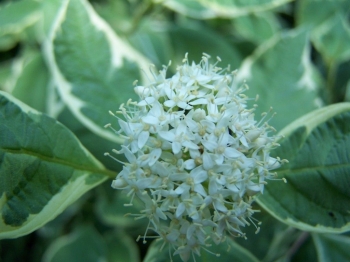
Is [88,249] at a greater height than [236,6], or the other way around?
[236,6]

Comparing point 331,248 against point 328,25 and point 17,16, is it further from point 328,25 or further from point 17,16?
point 17,16

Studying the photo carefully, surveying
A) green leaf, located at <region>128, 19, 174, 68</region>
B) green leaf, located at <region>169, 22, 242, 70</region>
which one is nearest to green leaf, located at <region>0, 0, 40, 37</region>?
green leaf, located at <region>128, 19, 174, 68</region>

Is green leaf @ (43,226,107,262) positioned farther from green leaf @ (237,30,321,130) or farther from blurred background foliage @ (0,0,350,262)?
green leaf @ (237,30,321,130)

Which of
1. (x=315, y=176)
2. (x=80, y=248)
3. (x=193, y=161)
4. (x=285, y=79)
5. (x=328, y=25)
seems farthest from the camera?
(x=328, y=25)

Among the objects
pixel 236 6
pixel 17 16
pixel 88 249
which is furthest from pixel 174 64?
pixel 88 249

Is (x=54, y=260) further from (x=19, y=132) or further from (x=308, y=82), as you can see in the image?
(x=308, y=82)

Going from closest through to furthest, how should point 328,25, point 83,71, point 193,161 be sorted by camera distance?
point 193,161, point 83,71, point 328,25
